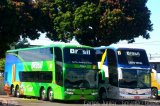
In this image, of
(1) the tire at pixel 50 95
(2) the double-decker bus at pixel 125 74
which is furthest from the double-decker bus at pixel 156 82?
(1) the tire at pixel 50 95

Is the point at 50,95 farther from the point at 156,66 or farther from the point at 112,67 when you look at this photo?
the point at 156,66

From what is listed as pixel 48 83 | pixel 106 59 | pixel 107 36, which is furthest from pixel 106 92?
pixel 107 36

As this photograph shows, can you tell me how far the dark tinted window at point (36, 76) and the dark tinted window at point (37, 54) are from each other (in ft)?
2.90

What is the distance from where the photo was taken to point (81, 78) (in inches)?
976

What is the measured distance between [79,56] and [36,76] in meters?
4.04

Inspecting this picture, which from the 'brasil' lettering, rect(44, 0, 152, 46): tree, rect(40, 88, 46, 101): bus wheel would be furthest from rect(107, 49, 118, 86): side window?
rect(44, 0, 152, 46): tree

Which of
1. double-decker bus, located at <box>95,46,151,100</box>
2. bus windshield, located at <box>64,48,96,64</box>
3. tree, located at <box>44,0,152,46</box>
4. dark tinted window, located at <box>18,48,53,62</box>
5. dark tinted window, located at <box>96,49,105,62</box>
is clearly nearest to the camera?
bus windshield, located at <box>64,48,96,64</box>

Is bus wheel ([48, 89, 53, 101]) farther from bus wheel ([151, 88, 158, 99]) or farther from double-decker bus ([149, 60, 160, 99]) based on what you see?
bus wheel ([151, 88, 158, 99])

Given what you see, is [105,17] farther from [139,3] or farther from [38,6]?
[38,6]

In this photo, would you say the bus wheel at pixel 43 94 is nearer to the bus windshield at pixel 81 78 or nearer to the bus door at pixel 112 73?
the bus windshield at pixel 81 78

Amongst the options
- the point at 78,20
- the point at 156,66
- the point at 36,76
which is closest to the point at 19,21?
the point at 78,20

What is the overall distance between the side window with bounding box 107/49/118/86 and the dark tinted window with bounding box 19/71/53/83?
3698 mm

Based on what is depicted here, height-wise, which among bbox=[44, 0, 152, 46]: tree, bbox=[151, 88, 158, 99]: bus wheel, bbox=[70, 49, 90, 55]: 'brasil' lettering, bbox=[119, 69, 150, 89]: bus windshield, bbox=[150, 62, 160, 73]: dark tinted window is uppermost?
bbox=[44, 0, 152, 46]: tree

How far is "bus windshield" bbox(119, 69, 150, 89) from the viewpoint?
2556cm
